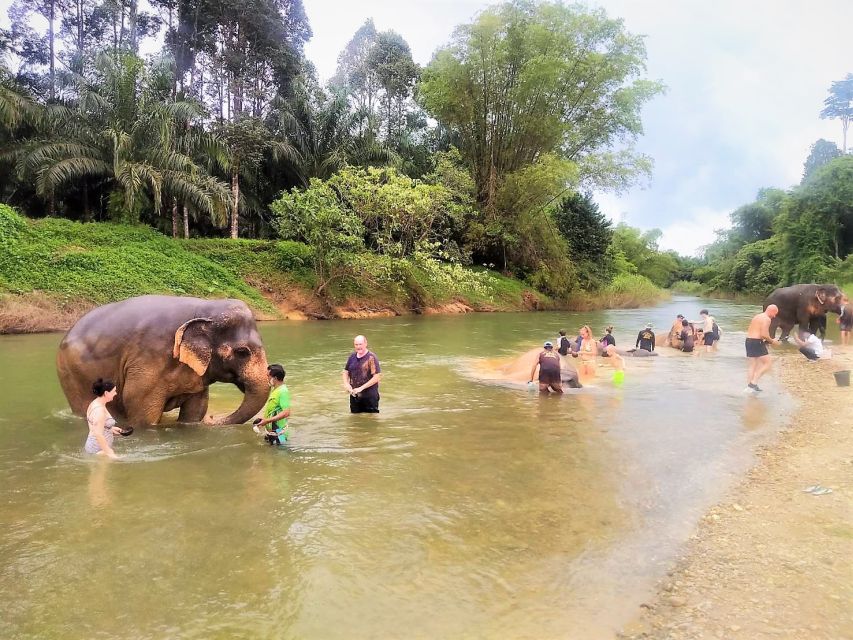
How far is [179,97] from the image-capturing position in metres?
26.6

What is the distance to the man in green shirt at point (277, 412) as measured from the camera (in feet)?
21.6

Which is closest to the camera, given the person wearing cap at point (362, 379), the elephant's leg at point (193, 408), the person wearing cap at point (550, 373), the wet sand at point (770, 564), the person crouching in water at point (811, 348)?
the wet sand at point (770, 564)

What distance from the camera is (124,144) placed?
22.7m

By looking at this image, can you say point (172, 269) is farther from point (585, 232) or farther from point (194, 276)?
point (585, 232)

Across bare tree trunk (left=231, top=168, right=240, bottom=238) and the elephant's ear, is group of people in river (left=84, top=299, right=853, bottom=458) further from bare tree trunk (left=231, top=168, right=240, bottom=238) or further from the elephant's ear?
bare tree trunk (left=231, top=168, right=240, bottom=238)

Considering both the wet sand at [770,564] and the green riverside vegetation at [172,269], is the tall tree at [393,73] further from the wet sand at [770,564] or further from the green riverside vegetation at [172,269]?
the wet sand at [770,564]

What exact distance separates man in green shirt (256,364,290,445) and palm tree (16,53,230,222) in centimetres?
1919

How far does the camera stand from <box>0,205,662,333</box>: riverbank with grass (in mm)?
18938

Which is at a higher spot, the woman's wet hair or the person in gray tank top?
the woman's wet hair

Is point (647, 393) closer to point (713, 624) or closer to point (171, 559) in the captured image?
point (713, 624)

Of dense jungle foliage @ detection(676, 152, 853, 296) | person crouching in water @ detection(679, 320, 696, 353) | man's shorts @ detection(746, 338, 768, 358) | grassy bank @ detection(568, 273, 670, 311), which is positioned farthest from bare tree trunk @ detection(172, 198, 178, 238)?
dense jungle foliage @ detection(676, 152, 853, 296)

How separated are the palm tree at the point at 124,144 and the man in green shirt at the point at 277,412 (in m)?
19.2

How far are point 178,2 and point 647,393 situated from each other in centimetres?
3110

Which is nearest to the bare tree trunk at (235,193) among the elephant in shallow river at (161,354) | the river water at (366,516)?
the river water at (366,516)
